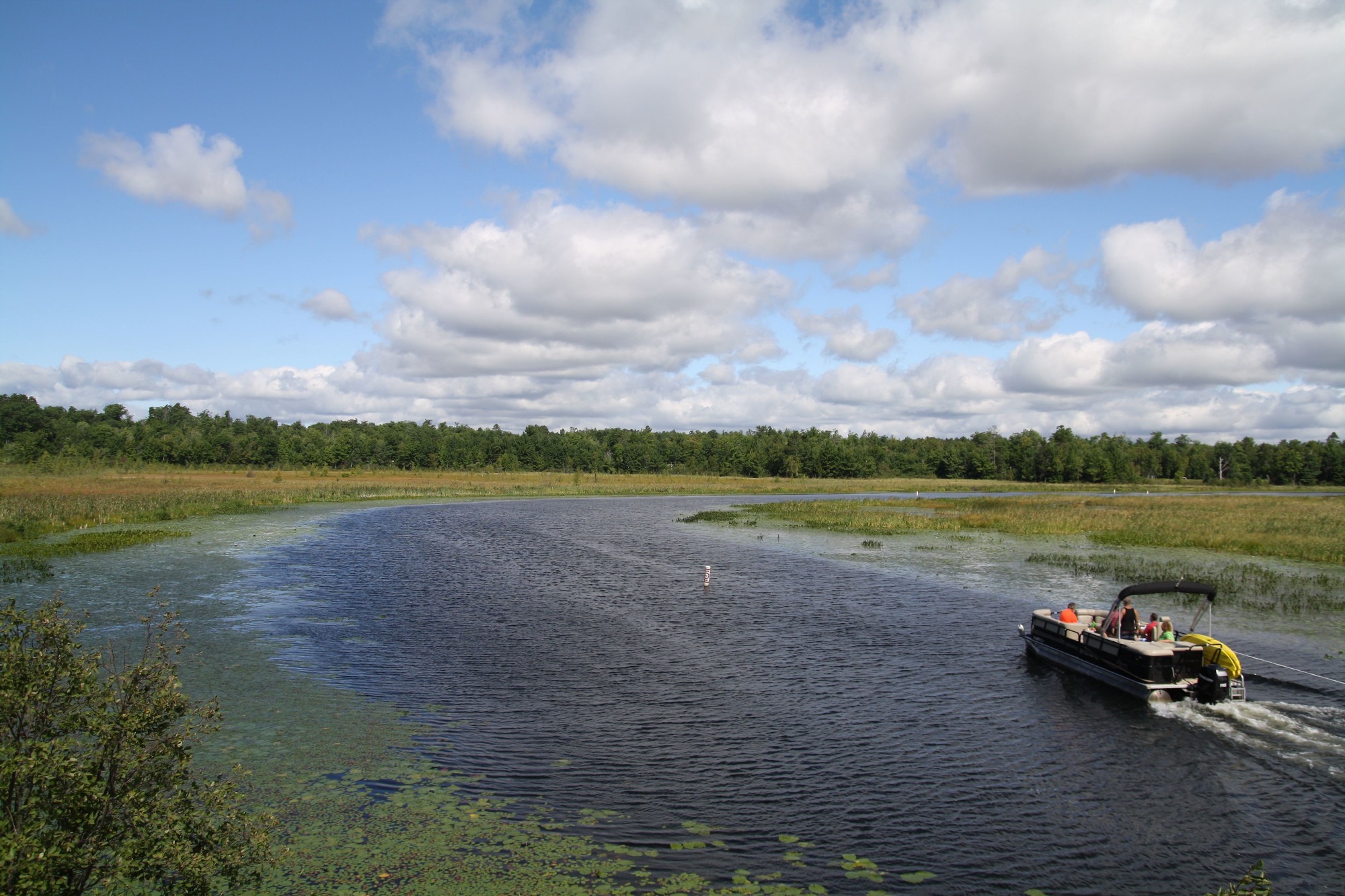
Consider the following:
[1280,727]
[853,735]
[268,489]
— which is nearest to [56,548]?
[853,735]

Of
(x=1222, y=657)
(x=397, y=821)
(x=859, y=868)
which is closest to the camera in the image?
(x=859, y=868)

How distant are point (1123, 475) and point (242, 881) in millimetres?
220079

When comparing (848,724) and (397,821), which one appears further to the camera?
(848,724)

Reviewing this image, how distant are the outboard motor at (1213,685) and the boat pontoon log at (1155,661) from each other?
0.05 feet

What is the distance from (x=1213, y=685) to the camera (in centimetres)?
1889

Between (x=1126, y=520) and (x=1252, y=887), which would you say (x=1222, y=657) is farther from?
(x=1126, y=520)

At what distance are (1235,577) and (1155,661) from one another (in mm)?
23211

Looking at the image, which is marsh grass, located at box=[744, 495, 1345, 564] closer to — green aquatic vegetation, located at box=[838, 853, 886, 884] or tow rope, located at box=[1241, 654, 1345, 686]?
tow rope, located at box=[1241, 654, 1345, 686]

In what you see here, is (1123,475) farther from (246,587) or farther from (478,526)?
(246,587)

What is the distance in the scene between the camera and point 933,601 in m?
31.9

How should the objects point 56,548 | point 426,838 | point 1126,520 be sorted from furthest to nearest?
point 1126,520 < point 56,548 < point 426,838

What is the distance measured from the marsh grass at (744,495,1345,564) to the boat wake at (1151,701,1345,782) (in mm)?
32036

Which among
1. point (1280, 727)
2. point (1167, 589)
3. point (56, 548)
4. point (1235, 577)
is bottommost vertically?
point (56, 548)

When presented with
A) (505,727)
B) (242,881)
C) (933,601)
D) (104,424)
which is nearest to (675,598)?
(933,601)
